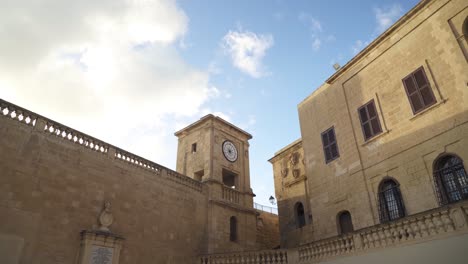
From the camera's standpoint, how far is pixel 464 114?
403 inches

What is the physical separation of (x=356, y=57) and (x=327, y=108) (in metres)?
2.54

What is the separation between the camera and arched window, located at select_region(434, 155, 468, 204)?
10120 mm

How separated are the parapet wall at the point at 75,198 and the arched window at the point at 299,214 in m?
5.50

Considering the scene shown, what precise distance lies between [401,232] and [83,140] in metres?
11.0

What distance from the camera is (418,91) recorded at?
11.8 metres

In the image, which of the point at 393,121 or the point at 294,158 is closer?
the point at 393,121

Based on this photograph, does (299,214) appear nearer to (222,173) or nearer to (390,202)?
(222,173)

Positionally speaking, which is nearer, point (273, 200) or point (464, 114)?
point (464, 114)

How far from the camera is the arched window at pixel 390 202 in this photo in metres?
11.7

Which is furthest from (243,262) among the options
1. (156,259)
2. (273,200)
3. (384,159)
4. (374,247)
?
(273,200)

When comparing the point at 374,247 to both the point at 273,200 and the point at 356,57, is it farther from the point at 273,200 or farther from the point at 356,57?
the point at 273,200

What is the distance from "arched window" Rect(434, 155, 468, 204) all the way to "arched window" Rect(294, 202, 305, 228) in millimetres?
8649

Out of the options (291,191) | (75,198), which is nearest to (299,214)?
(291,191)

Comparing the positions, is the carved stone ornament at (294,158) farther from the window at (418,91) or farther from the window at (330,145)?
the window at (418,91)
